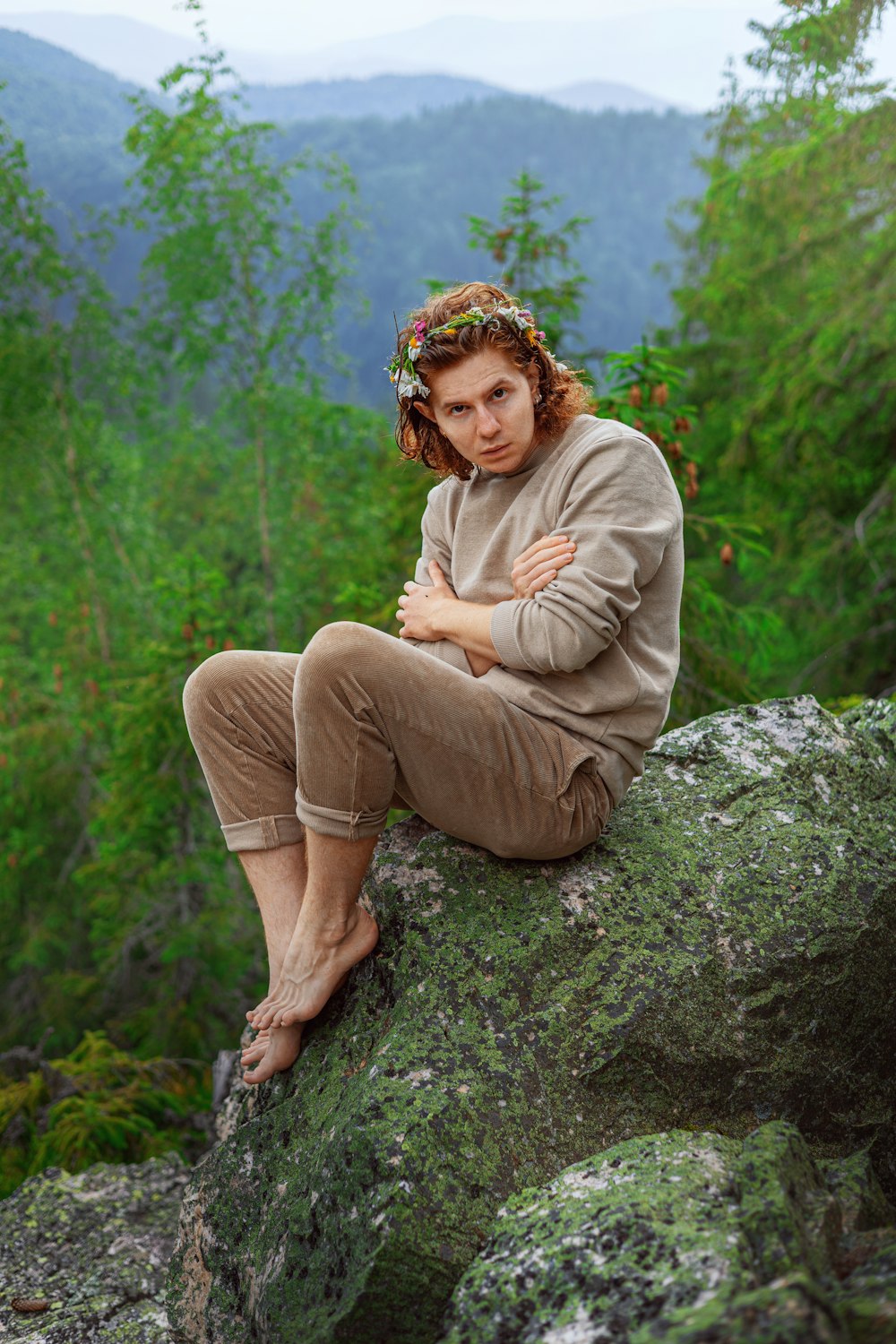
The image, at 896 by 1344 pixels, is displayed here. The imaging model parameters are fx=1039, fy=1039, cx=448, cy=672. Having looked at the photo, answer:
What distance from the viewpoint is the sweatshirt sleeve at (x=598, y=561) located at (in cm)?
217

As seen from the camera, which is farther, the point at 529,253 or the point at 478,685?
the point at 529,253

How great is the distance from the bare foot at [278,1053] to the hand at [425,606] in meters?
0.97

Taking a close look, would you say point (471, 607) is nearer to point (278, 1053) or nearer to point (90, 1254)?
point (278, 1053)

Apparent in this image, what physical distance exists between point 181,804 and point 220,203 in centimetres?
525

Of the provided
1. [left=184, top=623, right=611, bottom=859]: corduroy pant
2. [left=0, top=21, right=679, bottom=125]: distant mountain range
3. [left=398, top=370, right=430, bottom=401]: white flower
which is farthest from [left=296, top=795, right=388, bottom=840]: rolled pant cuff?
[left=0, top=21, right=679, bottom=125]: distant mountain range

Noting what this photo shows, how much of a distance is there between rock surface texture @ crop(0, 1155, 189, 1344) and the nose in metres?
2.20

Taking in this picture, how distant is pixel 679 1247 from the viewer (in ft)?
5.15

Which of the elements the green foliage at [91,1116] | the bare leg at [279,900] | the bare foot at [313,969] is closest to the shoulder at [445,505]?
the bare leg at [279,900]

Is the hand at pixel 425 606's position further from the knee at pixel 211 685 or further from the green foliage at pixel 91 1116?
the green foliage at pixel 91 1116

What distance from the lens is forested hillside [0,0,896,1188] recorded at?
502 cm

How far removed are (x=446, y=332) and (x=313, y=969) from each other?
57.7 inches

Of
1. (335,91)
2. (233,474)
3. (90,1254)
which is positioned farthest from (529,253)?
(335,91)

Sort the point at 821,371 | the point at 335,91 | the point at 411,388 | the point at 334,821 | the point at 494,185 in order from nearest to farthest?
the point at 334,821 → the point at 411,388 → the point at 821,371 → the point at 335,91 → the point at 494,185

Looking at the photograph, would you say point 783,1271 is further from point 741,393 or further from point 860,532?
point 741,393
